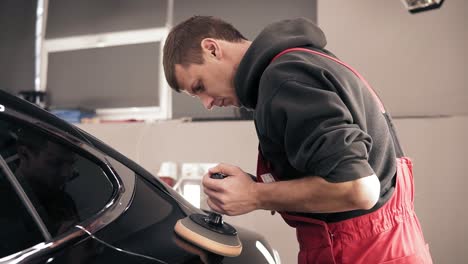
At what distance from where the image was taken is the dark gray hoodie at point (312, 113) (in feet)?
2.31

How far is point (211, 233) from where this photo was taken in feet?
2.83

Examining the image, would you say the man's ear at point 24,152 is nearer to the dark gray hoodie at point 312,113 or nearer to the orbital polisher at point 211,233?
the orbital polisher at point 211,233

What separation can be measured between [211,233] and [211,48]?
432 mm

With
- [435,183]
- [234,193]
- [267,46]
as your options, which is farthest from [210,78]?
[435,183]

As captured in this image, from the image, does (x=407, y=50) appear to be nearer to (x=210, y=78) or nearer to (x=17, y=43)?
(x=210, y=78)

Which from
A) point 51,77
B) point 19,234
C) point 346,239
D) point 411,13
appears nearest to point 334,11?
point 411,13

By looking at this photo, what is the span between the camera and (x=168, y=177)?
2605 mm

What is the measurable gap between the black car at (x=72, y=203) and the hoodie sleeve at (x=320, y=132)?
316 mm

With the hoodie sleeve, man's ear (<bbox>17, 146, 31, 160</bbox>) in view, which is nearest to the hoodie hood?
the hoodie sleeve

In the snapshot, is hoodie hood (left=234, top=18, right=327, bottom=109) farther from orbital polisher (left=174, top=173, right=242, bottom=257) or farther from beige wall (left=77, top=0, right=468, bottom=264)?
beige wall (left=77, top=0, right=468, bottom=264)

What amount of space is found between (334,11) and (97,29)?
197 cm

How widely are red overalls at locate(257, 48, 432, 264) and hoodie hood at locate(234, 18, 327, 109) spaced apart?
0.10 feet

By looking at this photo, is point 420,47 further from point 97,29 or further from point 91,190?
point 97,29

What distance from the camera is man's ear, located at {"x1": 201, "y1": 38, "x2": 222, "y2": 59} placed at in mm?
962
